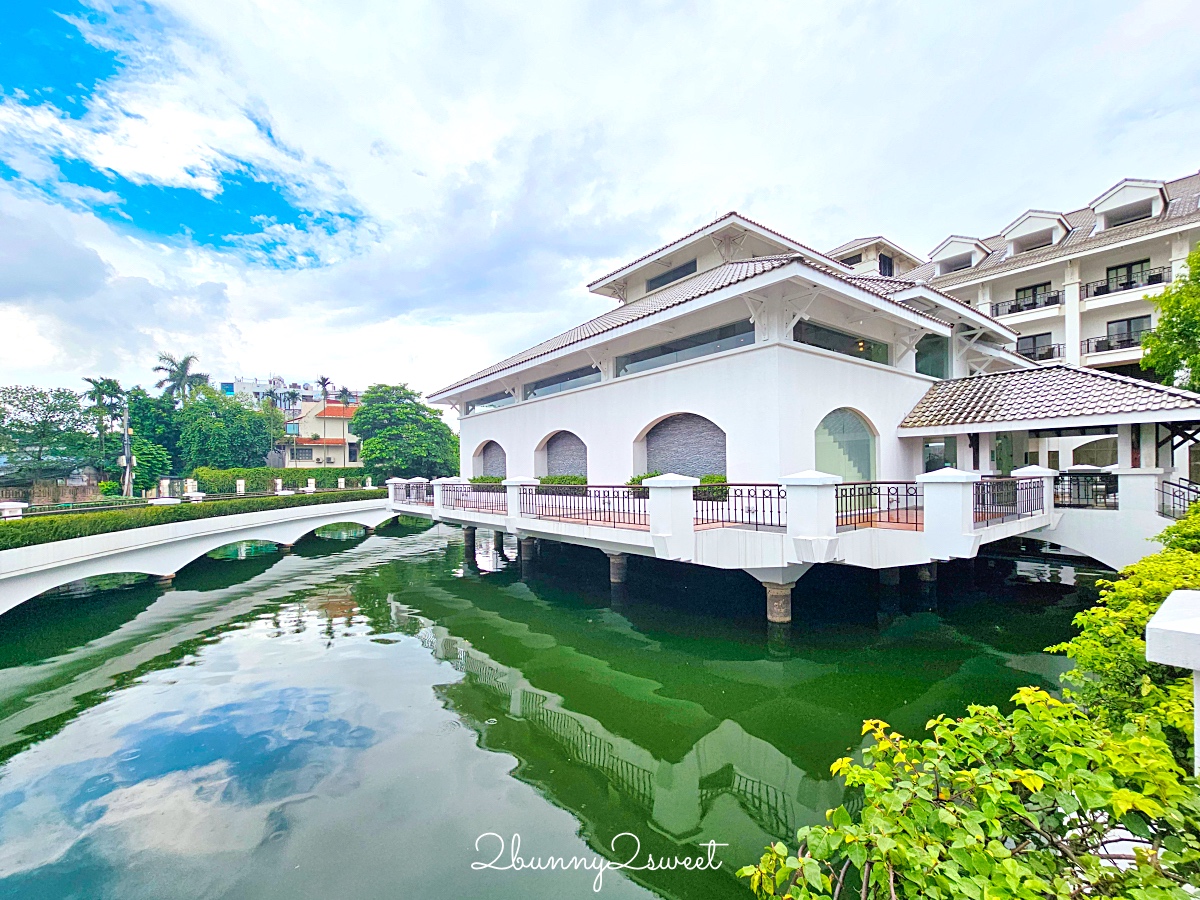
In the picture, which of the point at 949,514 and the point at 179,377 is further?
the point at 179,377

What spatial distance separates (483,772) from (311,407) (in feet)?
167

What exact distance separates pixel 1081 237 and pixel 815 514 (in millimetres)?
25046

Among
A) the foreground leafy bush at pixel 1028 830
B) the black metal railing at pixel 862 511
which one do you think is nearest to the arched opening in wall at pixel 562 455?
the black metal railing at pixel 862 511

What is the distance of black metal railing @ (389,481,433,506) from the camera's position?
59.0ft

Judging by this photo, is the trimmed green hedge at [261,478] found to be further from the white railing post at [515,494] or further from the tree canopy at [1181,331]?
the tree canopy at [1181,331]

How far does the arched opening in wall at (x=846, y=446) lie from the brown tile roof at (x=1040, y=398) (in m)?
1.55

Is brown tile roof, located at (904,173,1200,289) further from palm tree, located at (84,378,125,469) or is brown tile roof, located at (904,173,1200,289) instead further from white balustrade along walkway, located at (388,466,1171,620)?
palm tree, located at (84,378,125,469)

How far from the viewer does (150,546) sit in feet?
47.9

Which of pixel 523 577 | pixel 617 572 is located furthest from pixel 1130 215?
pixel 523 577

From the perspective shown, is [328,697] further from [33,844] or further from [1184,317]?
[1184,317]

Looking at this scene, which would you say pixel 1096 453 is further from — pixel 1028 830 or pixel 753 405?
pixel 1028 830

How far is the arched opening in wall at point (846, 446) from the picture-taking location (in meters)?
11.4

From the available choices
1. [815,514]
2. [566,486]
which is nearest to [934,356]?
[815,514]

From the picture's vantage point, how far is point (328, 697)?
7.79m
